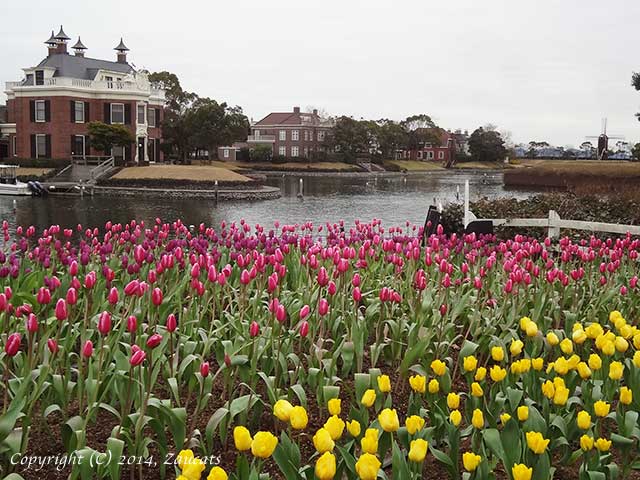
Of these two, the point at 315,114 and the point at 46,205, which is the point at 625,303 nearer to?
the point at 46,205

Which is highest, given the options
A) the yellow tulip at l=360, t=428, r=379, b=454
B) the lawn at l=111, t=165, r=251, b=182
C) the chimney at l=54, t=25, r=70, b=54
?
the chimney at l=54, t=25, r=70, b=54

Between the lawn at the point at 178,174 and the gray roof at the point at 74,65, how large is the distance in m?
11.4

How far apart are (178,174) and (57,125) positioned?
12.8m

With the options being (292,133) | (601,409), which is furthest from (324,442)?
(292,133)

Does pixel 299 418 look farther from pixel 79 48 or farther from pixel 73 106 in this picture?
pixel 79 48

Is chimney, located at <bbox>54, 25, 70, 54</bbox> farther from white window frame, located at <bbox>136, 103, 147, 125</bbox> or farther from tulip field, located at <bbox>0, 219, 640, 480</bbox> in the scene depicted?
tulip field, located at <bbox>0, 219, 640, 480</bbox>

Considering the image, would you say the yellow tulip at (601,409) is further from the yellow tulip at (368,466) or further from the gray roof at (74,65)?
the gray roof at (74,65)

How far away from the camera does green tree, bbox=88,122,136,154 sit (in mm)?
46875

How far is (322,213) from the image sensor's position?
103 feet

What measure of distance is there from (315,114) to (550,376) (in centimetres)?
9865

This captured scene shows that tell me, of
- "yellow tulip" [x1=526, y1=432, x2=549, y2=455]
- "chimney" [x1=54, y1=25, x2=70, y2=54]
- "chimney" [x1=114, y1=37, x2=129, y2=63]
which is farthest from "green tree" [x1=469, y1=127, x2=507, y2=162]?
"yellow tulip" [x1=526, y1=432, x2=549, y2=455]

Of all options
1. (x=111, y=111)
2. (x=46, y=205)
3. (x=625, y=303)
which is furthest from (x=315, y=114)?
(x=625, y=303)

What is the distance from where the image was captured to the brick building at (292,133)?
3792 inches

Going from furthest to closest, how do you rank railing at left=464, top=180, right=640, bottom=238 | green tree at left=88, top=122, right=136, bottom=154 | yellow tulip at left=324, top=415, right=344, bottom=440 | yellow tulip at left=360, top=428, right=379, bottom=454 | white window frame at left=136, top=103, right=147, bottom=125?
white window frame at left=136, top=103, right=147, bottom=125
green tree at left=88, top=122, right=136, bottom=154
railing at left=464, top=180, right=640, bottom=238
yellow tulip at left=324, top=415, right=344, bottom=440
yellow tulip at left=360, top=428, right=379, bottom=454
